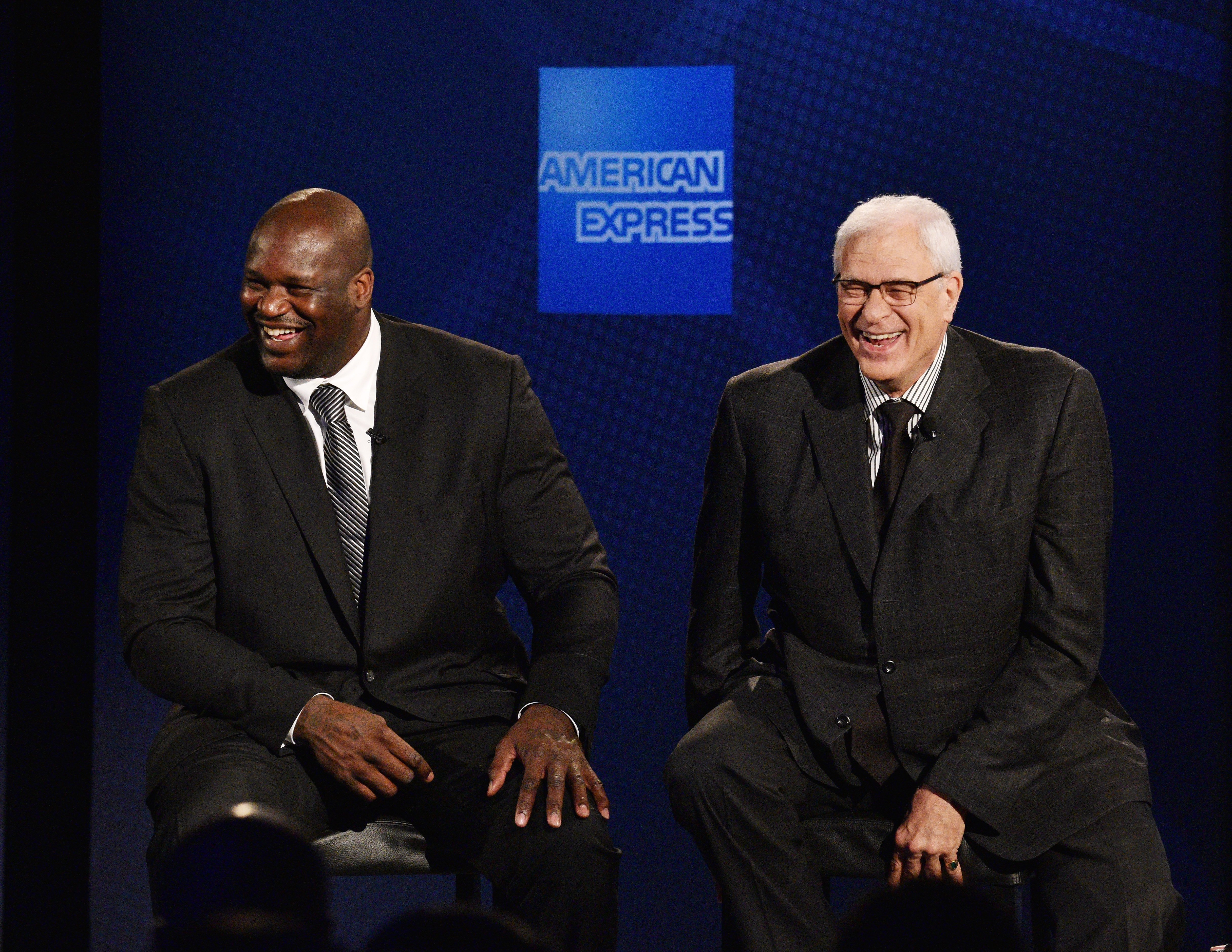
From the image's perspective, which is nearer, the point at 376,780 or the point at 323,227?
the point at 376,780

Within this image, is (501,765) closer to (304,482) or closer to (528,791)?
(528,791)

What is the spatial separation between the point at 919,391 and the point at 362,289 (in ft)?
3.43

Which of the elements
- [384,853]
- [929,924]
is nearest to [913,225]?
[384,853]

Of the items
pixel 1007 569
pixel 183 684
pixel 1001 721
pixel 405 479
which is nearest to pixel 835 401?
pixel 1007 569

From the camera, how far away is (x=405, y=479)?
252cm

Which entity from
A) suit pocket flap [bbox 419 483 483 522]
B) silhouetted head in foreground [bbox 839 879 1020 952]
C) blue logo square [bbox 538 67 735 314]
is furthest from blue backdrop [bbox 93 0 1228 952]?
silhouetted head in foreground [bbox 839 879 1020 952]

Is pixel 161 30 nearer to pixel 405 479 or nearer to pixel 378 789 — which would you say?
pixel 405 479

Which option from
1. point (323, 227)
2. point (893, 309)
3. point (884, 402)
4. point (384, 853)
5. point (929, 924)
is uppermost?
point (323, 227)

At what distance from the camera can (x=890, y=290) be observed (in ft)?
8.04

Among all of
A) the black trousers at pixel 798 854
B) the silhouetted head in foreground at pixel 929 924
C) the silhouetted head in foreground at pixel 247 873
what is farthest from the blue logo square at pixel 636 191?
the silhouetted head in foreground at pixel 929 924

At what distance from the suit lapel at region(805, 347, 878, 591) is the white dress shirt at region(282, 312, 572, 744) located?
2.68ft

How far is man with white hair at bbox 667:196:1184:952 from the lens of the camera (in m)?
2.27

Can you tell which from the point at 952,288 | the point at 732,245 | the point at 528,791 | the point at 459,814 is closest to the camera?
the point at 528,791

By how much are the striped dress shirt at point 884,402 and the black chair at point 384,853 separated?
1.02 meters
